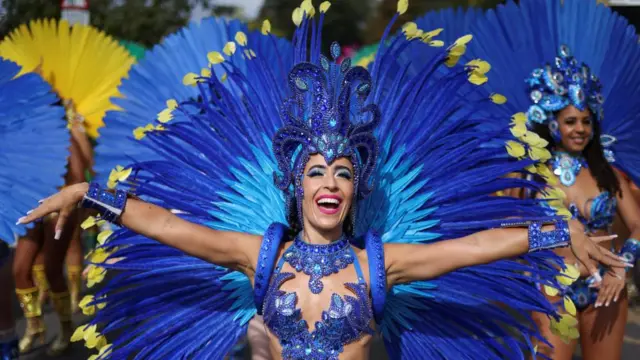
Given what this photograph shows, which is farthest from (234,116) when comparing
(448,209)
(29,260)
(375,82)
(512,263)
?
(29,260)

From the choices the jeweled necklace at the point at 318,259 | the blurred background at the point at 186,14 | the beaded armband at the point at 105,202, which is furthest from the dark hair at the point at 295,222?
the blurred background at the point at 186,14

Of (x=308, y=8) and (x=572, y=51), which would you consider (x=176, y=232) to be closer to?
(x=308, y=8)

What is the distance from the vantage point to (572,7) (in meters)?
5.32

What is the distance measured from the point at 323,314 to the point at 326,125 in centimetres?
68

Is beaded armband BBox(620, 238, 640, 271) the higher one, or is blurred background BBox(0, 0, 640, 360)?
blurred background BBox(0, 0, 640, 360)

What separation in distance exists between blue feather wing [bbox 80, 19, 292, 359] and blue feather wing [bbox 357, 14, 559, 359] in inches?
19.3

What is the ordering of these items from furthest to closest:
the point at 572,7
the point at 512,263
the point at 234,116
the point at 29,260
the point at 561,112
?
the point at 29,260
the point at 572,7
the point at 561,112
the point at 234,116
the point at 512,263

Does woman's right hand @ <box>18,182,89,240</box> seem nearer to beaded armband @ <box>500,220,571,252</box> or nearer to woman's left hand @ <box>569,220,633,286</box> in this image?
beaded armband @ <box>500,220,571,252</box>

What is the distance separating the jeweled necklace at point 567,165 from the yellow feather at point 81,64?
146 inches

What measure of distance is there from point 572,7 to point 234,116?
2427mm

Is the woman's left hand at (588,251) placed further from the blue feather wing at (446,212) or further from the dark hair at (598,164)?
the dark hair at (598,164)

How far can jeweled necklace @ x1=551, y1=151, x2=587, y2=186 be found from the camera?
4.86 m

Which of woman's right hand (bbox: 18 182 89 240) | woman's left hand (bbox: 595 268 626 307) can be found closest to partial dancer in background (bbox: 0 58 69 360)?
woman's right hand (bbox: 18 182 89 240)

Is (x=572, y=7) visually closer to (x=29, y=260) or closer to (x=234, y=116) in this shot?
(x=234, y=116)
